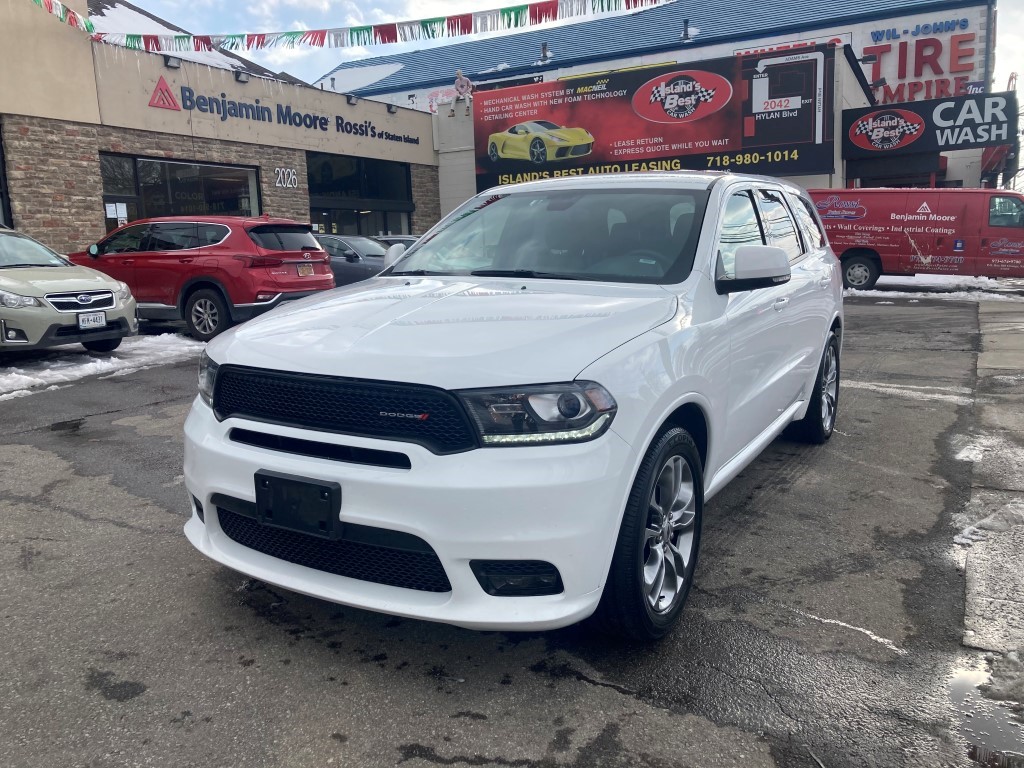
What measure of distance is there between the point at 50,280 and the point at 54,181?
7.63m

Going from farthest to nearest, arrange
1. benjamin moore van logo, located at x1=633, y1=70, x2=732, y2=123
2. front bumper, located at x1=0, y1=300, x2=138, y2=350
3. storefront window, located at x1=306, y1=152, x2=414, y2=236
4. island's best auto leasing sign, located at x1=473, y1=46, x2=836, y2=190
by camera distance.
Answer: benjamin moore van logo, located at x1=633, y1=70, x2=732, y2=123 < island's best auto leasing sign, located at x1=473, y1=46, x2=836, y2=190 < storefront window, located at x1=306, y1=152, x2=414, y2=236 < front bumper, located at x1=0, y1=300, x2=138, y2=350

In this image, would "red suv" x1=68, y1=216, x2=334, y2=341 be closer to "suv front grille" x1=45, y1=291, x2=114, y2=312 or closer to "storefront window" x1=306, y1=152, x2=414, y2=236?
"suv front grille" x1=45, y1=291, x2=114, y2=312

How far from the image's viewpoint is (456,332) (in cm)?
271

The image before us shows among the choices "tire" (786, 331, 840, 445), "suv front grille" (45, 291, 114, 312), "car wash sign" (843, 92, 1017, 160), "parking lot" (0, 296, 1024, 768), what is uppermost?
"car wash sign" (843, 92, 1017, 160)

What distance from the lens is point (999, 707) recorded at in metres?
2.56

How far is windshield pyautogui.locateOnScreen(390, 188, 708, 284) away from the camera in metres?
3.53

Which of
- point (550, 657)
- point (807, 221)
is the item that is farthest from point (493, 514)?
point (807, 221)

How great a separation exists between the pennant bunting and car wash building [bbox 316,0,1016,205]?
1059cm

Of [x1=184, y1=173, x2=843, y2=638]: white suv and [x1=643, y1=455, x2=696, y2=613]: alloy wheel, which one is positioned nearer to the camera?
[x1=184, y1=173, x2=843, y2=638]: white suv

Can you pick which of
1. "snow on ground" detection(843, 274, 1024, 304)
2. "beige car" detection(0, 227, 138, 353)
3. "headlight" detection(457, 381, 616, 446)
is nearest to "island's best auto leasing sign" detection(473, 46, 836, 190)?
"snow on ground" detection(843, 274, 1024, 304)

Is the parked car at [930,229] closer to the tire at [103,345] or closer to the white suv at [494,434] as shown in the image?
the tire at [103,345]

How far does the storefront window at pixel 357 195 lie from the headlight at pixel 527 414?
19760 mm

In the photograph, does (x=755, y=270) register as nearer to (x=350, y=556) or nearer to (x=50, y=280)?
(x=350, y=556)

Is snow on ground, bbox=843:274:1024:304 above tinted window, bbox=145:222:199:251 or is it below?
below
